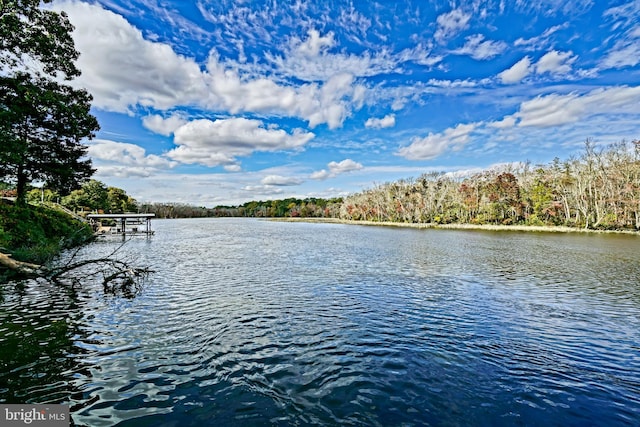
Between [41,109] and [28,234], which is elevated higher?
[41,109]

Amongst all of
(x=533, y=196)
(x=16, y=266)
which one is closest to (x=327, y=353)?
(x=16, y=266)

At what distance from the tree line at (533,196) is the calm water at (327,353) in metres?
52.9

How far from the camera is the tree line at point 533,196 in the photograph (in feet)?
176

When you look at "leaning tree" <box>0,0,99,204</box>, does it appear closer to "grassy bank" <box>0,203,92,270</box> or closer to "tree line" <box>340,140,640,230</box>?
"grassy bank" <box>0,203,92,270</box>

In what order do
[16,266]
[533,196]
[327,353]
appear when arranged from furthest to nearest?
[533,196], [16,266], [327,353]

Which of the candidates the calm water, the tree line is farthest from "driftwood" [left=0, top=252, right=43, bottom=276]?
the tree line

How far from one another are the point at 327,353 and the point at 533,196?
244 ft

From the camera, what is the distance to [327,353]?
786cm

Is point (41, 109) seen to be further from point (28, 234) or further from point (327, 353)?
point (327, 353)

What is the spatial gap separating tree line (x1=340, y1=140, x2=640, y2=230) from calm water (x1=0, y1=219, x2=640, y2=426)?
52935 mm

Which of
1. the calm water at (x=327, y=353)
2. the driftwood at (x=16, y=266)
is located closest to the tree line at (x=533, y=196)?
the calm water at (x=327, y=353)

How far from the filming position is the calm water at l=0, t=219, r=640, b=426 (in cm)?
557

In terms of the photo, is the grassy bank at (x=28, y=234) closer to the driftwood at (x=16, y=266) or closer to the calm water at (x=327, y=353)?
the driftwood at (x=16, y=266)

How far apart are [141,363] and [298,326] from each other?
4260mm
